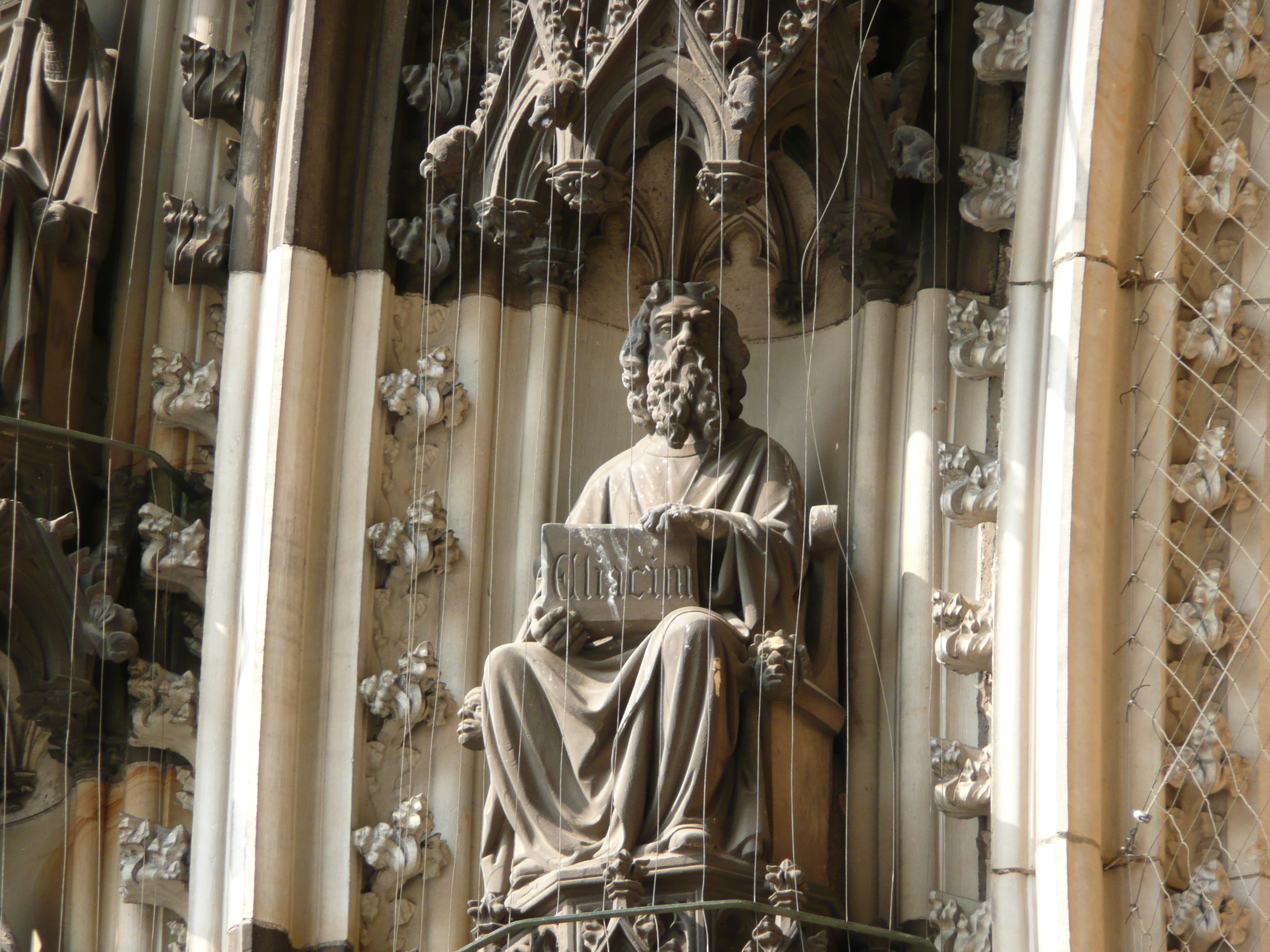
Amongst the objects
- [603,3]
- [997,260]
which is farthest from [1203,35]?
[603,3]

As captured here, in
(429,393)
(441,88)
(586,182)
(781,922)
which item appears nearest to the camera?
(781,922)

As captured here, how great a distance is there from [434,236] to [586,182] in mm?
570

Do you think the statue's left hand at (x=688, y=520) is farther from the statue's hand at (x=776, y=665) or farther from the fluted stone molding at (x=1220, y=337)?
the fluted stone molding at (x=1220, y=337)

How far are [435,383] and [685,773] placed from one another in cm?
144

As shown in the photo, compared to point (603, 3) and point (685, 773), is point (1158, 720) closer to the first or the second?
point (685, 773)

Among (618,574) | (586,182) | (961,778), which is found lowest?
(961,778)

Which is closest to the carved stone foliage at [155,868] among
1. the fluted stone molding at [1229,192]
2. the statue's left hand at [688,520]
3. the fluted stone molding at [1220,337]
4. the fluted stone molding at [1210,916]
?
the statue's left hand at [688,520]

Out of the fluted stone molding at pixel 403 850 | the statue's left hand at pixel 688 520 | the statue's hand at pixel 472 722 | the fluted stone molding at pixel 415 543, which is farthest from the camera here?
the fluted stone molding at pixel 415 543

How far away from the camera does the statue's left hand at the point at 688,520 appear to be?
22.1 feet

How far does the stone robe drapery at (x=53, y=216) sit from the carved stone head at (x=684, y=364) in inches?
57.5

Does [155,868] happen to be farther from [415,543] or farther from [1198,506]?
[1198,506]

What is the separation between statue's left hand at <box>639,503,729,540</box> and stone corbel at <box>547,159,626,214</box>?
2.81 feet

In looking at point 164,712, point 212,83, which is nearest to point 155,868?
point 164,712

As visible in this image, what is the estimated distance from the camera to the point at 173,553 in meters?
7.35
